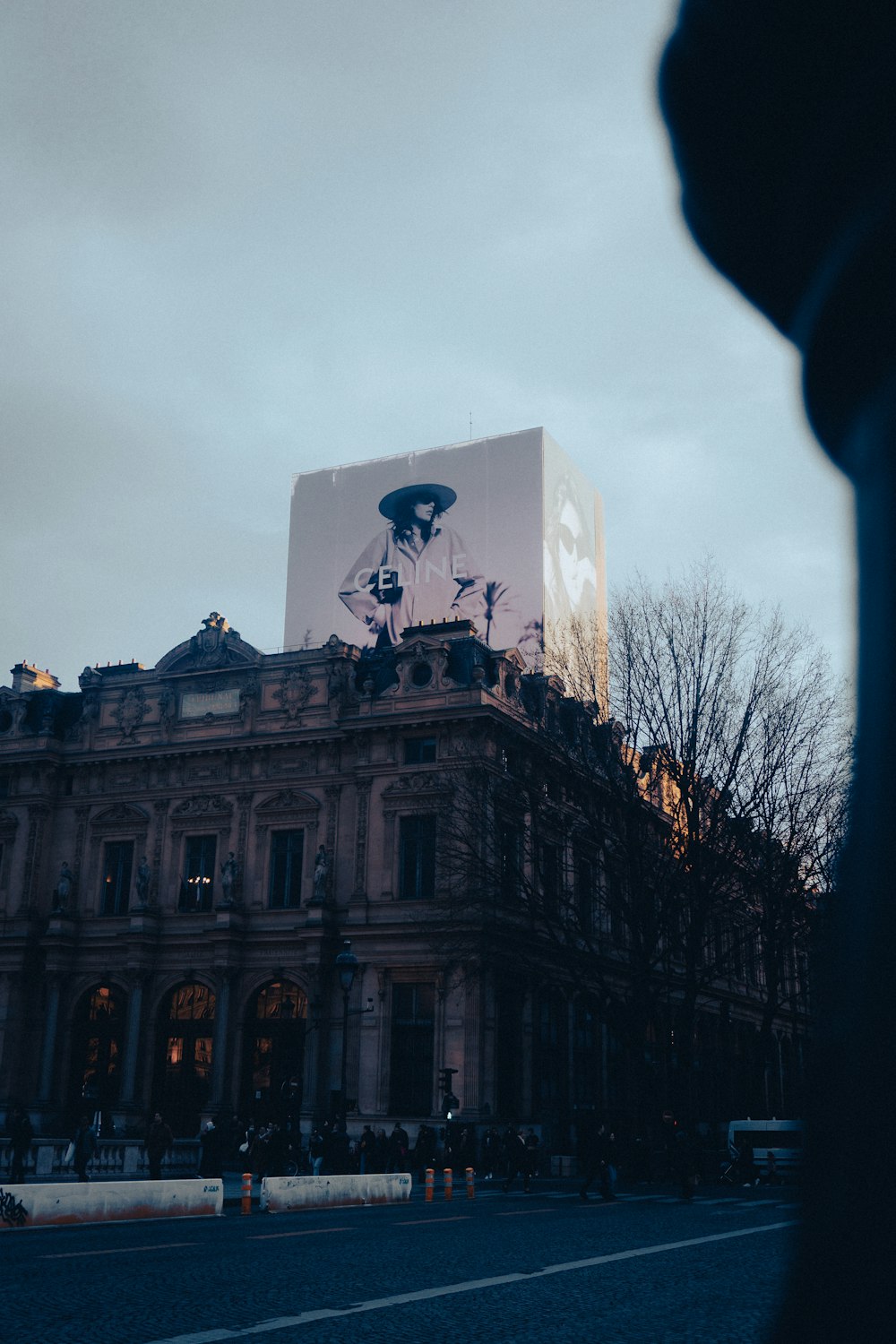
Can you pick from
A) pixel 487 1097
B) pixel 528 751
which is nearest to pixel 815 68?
pixel 528 751

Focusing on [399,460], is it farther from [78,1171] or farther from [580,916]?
[78,1171]

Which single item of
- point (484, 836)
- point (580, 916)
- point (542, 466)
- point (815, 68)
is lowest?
point (815, 68)

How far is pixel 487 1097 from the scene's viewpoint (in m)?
44.7

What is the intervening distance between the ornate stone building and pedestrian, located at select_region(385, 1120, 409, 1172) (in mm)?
4245

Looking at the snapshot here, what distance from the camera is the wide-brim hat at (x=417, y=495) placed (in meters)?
79.9

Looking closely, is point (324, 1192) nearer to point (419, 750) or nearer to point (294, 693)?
point (419, 750)

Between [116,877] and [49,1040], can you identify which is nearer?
[49,1040]

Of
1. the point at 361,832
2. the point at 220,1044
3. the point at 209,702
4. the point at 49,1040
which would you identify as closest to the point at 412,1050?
the point at 220,1044

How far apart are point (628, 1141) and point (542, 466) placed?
45.4 meters

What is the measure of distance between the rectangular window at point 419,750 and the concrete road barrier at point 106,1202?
23.7 metres

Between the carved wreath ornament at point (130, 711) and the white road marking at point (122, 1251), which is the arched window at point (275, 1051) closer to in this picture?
the carved wreath ornament at point (130, 711)

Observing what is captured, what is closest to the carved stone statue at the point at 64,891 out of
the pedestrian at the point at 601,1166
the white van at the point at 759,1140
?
the white van at the point at 759,1140

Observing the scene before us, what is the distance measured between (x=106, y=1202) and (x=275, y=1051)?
81.4 feet

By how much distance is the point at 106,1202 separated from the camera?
23469mm
